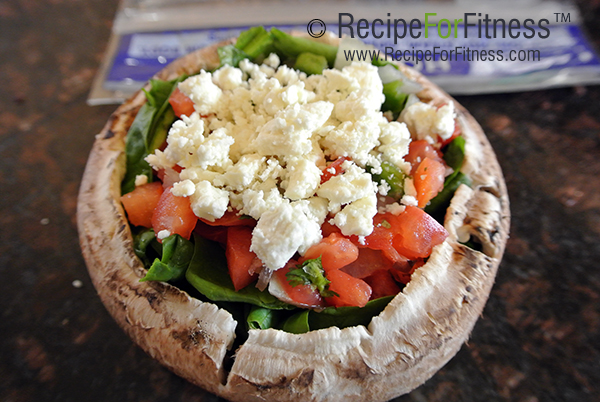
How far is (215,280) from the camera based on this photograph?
49.8 inches

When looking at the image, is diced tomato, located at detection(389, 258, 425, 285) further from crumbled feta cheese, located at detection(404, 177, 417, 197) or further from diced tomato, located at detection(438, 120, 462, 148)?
diced tomato, located at detection(438, 120, 462, 148)

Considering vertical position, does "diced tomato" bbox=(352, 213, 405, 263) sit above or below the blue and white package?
below

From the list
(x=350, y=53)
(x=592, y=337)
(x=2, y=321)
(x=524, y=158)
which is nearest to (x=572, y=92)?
(x=524, y=158)

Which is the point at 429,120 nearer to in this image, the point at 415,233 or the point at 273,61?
the point at 415,233

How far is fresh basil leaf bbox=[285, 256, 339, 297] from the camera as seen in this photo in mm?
1161

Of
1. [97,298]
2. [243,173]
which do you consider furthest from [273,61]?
[97,298]

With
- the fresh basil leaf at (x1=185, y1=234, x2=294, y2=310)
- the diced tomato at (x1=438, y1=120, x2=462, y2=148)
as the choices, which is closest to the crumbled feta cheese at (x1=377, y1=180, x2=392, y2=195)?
the diced tomato at (x1=438, y1=120, x2=462, y2=148)

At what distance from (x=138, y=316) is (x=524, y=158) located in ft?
6.69

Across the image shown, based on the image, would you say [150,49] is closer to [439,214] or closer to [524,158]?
[439,214]

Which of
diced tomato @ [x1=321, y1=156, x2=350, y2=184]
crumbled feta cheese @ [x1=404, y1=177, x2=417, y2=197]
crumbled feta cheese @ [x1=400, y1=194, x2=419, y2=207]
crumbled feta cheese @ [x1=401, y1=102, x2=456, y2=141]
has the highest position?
crumbled feta cheese @ [x1=401, y1=102, x2=456, y2=141]

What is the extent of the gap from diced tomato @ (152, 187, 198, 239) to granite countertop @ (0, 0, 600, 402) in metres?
0.67

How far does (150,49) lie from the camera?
258 centimetres

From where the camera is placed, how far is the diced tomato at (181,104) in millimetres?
1485

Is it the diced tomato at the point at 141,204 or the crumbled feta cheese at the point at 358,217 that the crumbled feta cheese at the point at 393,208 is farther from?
the diced tomato at the point at 141,204
